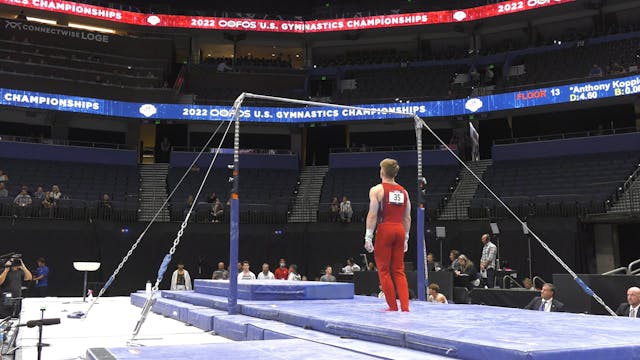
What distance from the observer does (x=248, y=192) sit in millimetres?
27625

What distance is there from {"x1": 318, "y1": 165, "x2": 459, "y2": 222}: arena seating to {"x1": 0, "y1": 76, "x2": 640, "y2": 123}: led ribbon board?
2.89m

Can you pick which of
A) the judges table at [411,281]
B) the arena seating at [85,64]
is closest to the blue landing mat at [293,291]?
the judges table at [411,281]

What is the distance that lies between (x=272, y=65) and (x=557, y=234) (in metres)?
19.8

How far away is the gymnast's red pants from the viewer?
776 centimetres

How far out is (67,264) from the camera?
21.8 metres

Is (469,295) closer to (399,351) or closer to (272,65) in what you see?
(399,351)

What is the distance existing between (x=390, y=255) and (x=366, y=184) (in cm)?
2010

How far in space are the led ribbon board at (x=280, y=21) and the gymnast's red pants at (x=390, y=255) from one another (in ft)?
85.0

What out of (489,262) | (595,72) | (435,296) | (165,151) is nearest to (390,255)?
(435,296)

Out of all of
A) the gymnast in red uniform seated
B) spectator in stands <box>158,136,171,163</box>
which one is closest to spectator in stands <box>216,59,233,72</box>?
spectator in stands <box>158,136,171,163</box>

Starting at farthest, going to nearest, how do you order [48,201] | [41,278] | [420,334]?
[48,201] < [41,278] < [420,334]

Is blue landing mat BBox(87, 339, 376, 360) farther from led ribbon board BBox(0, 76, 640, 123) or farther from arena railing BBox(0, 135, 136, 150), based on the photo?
arena railing BBox(0, 135, 136, 150)

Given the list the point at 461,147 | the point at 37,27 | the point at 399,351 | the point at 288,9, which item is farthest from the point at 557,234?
the point at 37,27

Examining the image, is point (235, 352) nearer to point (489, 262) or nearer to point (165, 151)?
point (489, 262)
